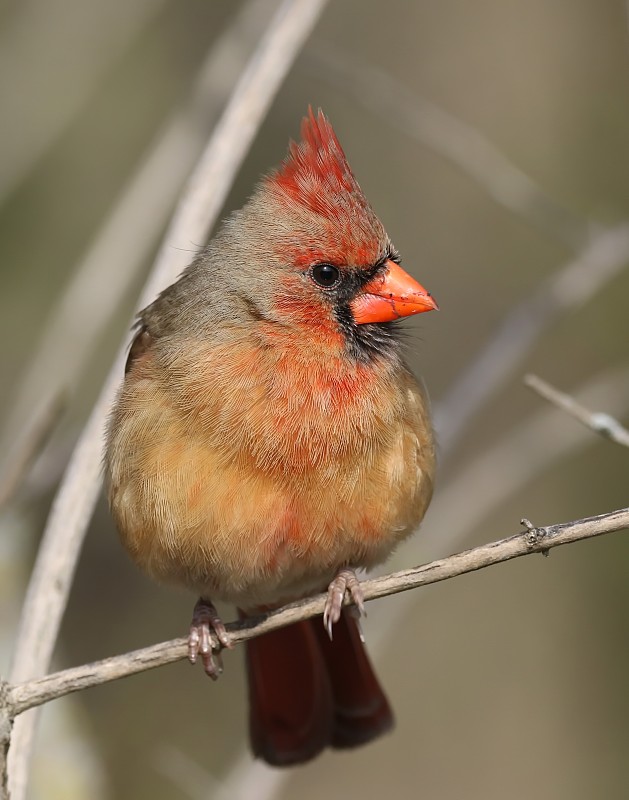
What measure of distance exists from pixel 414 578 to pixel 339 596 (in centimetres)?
52

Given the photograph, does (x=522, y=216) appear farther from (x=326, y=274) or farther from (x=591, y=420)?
(x=591, y=420)

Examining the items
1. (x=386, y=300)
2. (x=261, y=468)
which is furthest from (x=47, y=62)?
(x=261, y=468)

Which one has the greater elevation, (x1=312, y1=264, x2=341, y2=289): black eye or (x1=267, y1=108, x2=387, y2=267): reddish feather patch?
(x1=267, y1=108, x2=387, y2=267): reddish feather patch

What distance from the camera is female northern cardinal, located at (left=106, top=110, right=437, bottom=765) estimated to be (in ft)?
9.91

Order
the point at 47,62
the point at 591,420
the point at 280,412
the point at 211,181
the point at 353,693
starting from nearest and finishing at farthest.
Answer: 1. the point at 591,420
2. the point at 280,412
3. the point at 211,181
4. the point at 353,693
5. the point at 47,62

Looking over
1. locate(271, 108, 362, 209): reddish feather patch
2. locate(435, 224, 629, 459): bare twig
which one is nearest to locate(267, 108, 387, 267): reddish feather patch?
locate(271, 108, 362, 209): reddish feather patch

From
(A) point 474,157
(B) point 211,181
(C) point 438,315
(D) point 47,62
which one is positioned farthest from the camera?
(C) point 438,315

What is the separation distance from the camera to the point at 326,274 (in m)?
3.21

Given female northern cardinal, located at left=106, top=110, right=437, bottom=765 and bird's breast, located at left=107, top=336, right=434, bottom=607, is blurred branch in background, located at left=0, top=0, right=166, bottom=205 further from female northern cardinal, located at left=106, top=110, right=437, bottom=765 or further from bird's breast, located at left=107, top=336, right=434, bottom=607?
bird's breast, located at left=107, top=336, right=434, bottom=607

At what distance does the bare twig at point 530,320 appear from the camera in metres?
3.99

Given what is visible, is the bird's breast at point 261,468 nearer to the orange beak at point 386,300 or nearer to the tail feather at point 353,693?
the orange beak at point 386,300

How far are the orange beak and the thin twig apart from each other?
0.82 meters

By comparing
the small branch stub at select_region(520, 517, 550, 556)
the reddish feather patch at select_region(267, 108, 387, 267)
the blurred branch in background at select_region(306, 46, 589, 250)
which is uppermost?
the blurred branch in background at select_region(306, 46, 589, 250)

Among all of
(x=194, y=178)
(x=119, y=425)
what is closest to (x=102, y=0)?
(x=194, y=178)
